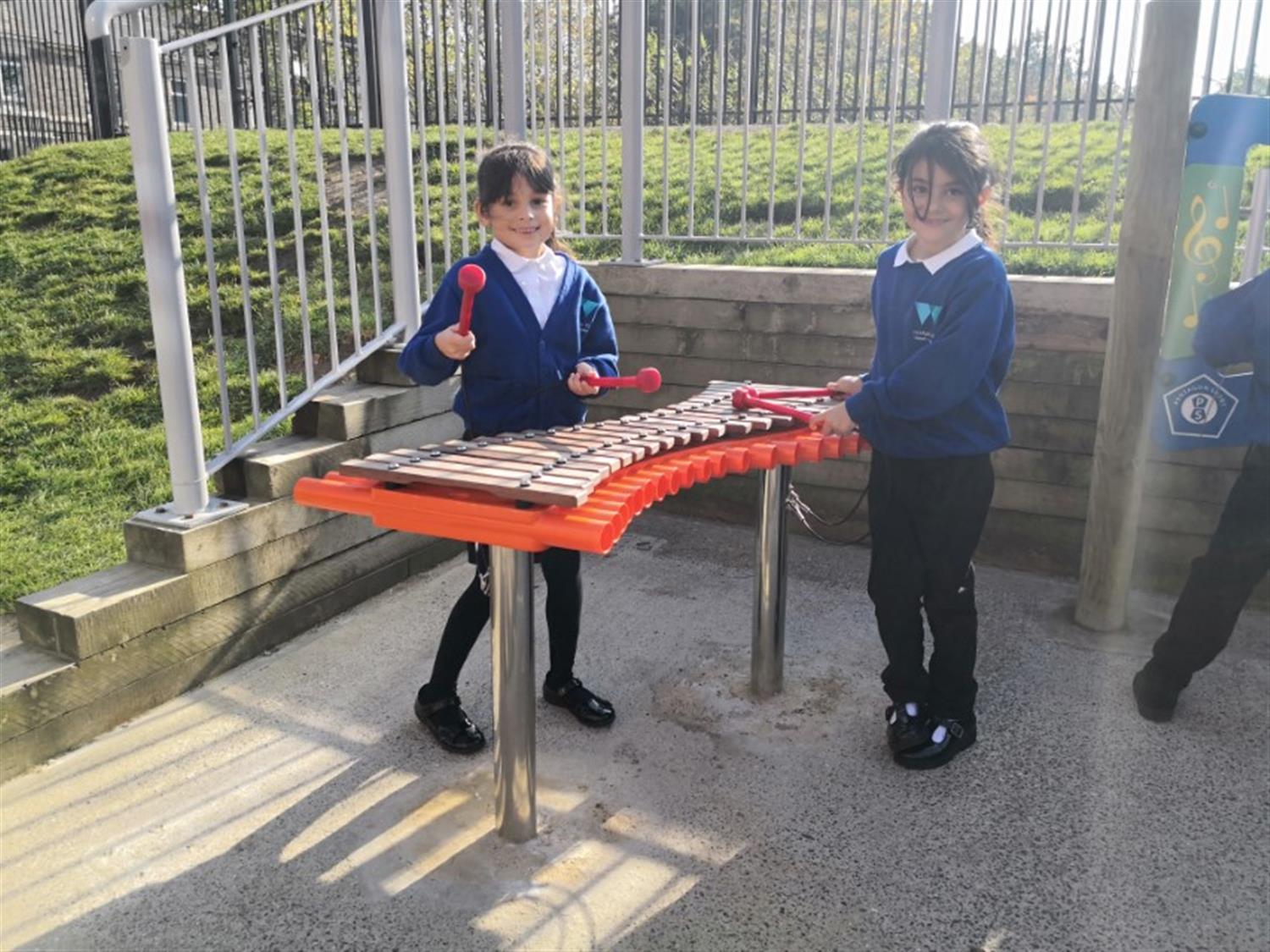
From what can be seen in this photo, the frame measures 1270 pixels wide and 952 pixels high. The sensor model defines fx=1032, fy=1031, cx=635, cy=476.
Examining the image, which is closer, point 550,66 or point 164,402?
point 164,402

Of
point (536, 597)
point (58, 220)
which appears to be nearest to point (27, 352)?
point (58, 220)

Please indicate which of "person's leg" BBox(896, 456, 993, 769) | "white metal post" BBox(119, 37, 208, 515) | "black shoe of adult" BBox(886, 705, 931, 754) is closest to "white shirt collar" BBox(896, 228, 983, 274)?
"person's leg" BBox(896, 456, 993, 769)

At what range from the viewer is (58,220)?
278 inches

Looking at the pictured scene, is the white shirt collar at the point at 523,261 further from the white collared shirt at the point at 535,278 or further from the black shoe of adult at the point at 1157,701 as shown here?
the black shoe of adult at the point at 1157,701

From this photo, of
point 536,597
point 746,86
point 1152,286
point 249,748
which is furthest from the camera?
point 746,86

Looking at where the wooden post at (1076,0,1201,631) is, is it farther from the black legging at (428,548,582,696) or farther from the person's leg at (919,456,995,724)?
the black legging at (428,548,582,696)

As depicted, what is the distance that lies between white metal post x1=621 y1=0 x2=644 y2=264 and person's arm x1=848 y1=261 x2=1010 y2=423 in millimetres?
2345

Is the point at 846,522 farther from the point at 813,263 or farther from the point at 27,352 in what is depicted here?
the point at 27,352

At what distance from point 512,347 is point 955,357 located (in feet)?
3.71

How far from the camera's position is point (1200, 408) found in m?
3.30

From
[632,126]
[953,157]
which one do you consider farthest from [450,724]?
[632,126]

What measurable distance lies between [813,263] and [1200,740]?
9.82 ft

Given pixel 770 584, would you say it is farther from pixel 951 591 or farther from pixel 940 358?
pixel 940 358

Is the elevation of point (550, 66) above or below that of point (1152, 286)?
above
